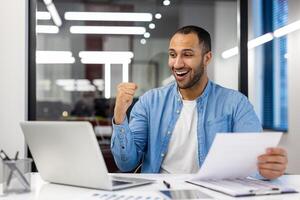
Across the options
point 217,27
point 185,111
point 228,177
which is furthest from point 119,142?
point 217,27

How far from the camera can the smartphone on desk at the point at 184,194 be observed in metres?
1.04

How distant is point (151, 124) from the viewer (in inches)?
76.6

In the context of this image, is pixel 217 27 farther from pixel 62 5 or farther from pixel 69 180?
pixel 69 180

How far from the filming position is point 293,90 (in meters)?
4.00

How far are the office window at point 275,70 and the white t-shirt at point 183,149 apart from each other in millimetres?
2688

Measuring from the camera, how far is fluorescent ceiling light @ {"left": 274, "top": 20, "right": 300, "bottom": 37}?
3.93m

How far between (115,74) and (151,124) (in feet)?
5.71

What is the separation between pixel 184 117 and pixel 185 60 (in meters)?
0.28

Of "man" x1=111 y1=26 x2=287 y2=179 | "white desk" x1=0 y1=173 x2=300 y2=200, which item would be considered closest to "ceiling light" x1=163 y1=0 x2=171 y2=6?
"man" x1=111 y1=26 x2=287 y2=179

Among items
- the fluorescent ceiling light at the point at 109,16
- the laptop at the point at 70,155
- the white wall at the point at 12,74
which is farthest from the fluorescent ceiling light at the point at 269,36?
the laptop at the point at 70,155

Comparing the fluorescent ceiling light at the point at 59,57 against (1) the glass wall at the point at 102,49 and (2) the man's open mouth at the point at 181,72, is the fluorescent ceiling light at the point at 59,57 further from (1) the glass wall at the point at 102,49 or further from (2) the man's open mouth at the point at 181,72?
(2) the man's open mouth at the point at 181,72

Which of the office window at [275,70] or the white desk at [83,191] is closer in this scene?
the white desk at [83,191]

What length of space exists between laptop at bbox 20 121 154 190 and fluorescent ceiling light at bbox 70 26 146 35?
2.63 meters

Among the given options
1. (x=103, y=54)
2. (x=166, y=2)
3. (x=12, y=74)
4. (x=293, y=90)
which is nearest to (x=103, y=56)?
(x=103, y=54)
